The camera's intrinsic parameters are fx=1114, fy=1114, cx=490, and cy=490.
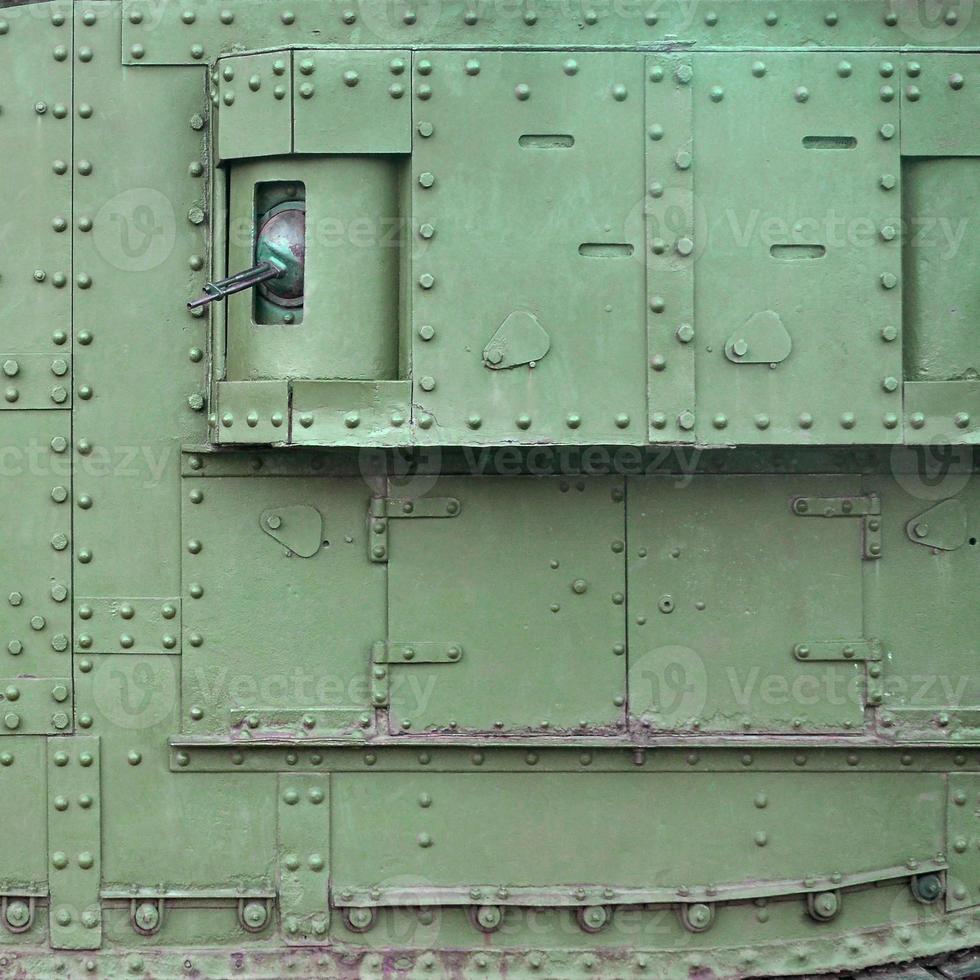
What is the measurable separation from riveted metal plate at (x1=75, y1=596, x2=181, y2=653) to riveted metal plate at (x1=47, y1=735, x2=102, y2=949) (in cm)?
31

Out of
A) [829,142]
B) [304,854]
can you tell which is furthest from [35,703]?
[829,142]

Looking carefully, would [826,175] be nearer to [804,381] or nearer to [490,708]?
[804,381]

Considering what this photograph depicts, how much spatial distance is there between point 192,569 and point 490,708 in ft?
3.43

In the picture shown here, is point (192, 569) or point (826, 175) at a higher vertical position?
point (826, 175)

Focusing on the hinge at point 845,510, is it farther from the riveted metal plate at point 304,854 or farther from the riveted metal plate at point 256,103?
the riveted metal plate at point 256,103

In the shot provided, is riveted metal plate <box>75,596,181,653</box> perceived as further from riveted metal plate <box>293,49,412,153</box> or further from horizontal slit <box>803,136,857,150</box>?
horizontal slit <box>803,136,857,150</box>

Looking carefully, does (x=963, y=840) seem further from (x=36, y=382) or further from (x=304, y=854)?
(x=36, y=382)

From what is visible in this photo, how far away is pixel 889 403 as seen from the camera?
10.6 ft

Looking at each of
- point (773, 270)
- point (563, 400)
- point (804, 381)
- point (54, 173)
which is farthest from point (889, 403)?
point (54, 173)

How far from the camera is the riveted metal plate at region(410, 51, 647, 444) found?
3.20 meters

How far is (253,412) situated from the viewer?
10.7 feet

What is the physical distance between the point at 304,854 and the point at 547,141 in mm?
2319

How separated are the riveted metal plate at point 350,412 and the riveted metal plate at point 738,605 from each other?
807 mm

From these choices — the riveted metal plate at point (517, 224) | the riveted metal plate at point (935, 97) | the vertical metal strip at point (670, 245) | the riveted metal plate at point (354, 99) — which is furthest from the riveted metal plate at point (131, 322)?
the riveted metal plate at point (935, 97)
